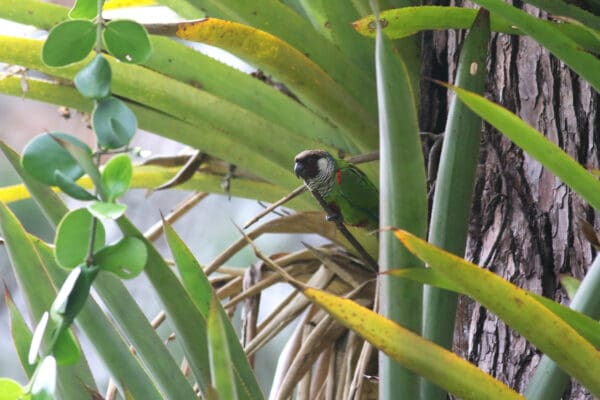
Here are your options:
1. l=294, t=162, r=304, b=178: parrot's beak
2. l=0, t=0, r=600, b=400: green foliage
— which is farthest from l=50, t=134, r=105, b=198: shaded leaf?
l=294, t=162, r=304, b=178: parrot's beak

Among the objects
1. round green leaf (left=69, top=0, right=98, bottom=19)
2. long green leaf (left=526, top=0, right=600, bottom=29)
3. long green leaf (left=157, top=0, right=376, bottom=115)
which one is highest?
long green leaf (left=157, top=0, right=376, bottom=115)

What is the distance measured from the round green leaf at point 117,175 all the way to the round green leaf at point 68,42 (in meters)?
0.09

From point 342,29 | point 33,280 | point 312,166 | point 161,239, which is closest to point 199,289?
point 33,280

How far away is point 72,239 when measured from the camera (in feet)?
1.37

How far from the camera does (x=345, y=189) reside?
93 centimetres

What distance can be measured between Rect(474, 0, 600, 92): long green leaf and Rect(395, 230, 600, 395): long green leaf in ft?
0.72

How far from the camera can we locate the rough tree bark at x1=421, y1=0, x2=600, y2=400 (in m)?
0.74

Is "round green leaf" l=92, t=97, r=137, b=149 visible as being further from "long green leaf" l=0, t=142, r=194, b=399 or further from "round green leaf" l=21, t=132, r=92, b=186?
"long green leaf" l=0, t=142, r=194, b=399

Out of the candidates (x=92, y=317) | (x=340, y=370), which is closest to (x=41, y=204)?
(x=92, y=317)

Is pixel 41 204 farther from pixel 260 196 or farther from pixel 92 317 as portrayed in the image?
pixel 260 196

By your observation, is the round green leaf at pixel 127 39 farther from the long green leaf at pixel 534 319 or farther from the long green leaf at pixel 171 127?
the long green leaf at pixel 171 127

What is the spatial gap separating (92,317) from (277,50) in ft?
1.19

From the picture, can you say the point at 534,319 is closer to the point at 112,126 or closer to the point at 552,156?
the point at 552,156

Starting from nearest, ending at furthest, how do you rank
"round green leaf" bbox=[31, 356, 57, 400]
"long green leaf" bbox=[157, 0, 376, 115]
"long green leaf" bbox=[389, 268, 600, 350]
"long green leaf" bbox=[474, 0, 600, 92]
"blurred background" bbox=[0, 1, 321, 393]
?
1. "round green leaf" bbox=[31, 356, 57, 400]
2. "long green leaf" bbox=[389, 268, 600, 350]
3. "long green leaf" bbox=[474, 0, 600, 92]
4. "long green leaf" bbox=[157, 0, 376, 115]
5. "blurred background" bbox=[0, 1, 321, 393]
